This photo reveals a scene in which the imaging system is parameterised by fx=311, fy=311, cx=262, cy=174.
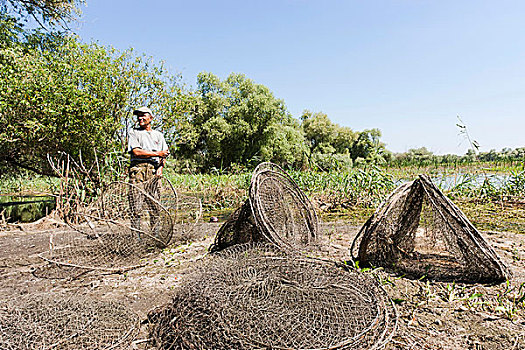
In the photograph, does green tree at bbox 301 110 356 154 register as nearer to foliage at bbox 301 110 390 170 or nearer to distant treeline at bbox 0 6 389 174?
foliage at bbox 301 110 390 170

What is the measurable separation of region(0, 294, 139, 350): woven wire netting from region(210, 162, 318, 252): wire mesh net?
4.27 ft

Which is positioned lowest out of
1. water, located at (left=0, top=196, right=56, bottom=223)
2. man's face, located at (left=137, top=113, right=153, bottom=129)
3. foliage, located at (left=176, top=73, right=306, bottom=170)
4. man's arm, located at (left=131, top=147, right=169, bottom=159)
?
water, located at (left=0, top=196, right=56, bottom=223)

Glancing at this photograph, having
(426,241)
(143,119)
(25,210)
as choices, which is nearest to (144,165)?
(143,119)

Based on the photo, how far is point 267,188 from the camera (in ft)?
11.3

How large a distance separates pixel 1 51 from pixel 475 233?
8271 millimetres

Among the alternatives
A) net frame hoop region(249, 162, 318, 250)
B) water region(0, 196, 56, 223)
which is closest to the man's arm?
net frame hoop region(249, 162, 318, 250)

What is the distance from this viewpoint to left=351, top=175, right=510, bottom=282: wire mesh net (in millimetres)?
2441

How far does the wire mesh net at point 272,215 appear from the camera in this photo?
2.92m

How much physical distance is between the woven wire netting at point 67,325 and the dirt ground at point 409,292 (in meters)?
0.15

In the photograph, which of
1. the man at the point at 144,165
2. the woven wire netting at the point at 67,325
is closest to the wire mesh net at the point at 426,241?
the woven wire netting at the point at 67,325

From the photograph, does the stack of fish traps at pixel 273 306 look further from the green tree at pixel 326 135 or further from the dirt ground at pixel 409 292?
the green tree at pixel 326 135

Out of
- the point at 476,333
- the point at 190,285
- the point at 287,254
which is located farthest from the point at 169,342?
the point at 476,333

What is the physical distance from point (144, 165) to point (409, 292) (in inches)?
121

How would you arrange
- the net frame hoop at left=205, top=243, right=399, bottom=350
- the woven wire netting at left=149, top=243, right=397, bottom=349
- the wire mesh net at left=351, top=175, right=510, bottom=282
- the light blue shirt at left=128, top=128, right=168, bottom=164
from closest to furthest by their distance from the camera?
the net frame hoop at left=205, top=243, right=399, bottom=350 → the woven wire netting at left=149, top=243, right=397, bottom=349 → the wire mesh net at left=351, top=175, right=510, bottom=282 → the light blue shirt at left=128, top=128, right=168, bottom=164
